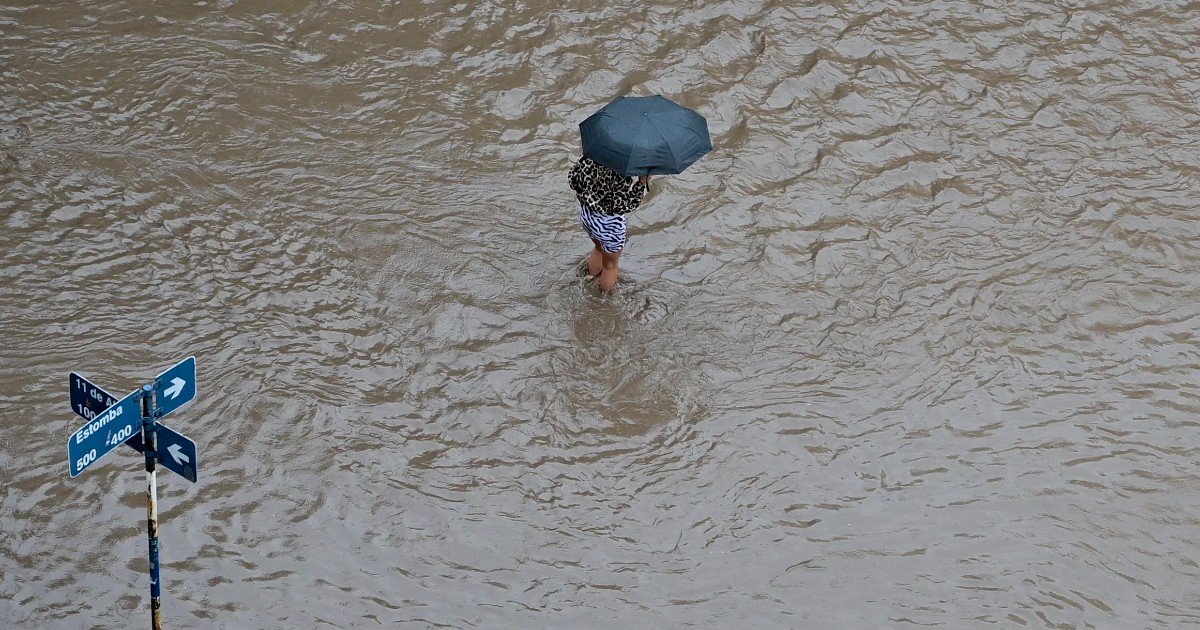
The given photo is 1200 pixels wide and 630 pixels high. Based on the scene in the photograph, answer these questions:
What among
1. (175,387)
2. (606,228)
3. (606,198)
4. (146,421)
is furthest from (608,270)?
(146,421)

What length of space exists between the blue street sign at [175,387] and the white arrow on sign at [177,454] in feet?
0.44

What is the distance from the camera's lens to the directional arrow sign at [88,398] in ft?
14.3

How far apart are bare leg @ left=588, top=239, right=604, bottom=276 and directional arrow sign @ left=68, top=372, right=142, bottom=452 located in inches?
144

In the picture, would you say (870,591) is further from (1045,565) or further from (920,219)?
(920,219)

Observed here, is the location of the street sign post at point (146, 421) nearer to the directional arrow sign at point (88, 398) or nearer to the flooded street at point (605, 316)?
the directional arrow sign at point (88, 398)

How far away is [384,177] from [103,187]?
1.96 meters

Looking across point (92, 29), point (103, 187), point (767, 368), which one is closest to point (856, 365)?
point (767, 368)

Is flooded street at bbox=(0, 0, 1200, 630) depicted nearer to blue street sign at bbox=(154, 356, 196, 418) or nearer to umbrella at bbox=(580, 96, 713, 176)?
umbrella at bbox=(580, 96, 713, 176)

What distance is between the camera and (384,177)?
8.30 meters

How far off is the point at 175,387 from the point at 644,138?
322 cm

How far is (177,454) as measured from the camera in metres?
4.42

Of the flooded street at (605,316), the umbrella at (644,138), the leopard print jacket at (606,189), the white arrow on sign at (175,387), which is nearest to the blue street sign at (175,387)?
the white arrow on sign at (175,387)

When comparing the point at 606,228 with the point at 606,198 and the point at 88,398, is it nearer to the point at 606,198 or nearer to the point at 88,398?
the point at 606,198

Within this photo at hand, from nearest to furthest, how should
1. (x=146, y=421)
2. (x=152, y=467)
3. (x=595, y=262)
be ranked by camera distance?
(x=146, y=421), (x=152, y=467), (x=595, y=262)
